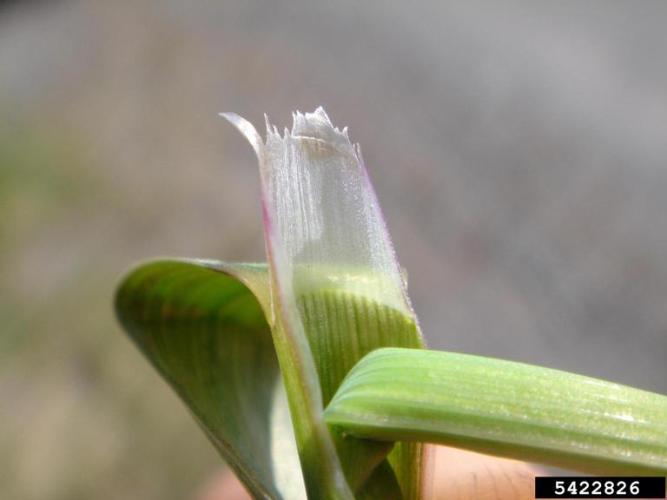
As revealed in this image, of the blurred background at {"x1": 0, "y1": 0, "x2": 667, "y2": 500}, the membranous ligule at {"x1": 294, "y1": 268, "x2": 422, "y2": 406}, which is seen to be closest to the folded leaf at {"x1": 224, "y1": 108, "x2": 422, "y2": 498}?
the membranous ligule at {"x1": 294, "y1": 268, "x2": 422, "y2": 406}

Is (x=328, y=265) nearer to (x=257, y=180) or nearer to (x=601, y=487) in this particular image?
(x=601, y=487)

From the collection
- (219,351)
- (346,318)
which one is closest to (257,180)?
(219,351)

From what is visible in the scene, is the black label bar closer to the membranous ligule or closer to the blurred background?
the membranous ligule

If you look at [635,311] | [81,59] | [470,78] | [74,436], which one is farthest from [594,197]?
[81,59]

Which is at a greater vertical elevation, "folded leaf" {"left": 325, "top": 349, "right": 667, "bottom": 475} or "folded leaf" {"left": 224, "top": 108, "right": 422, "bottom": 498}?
"folded leaf" {"left": 224, "top": 108, "right": 422, "bottom": 498}

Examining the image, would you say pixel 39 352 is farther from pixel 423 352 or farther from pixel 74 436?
pixel 423 352

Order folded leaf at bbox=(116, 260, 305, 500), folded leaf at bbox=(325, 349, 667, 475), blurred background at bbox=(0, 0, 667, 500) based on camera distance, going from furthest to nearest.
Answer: blurred background at bbox=(0, 0, 667, 500)
folded leaf at bbox=(116, 260, 305, 500)
folded leaf at bbox=(325, 349, 667, 475)
